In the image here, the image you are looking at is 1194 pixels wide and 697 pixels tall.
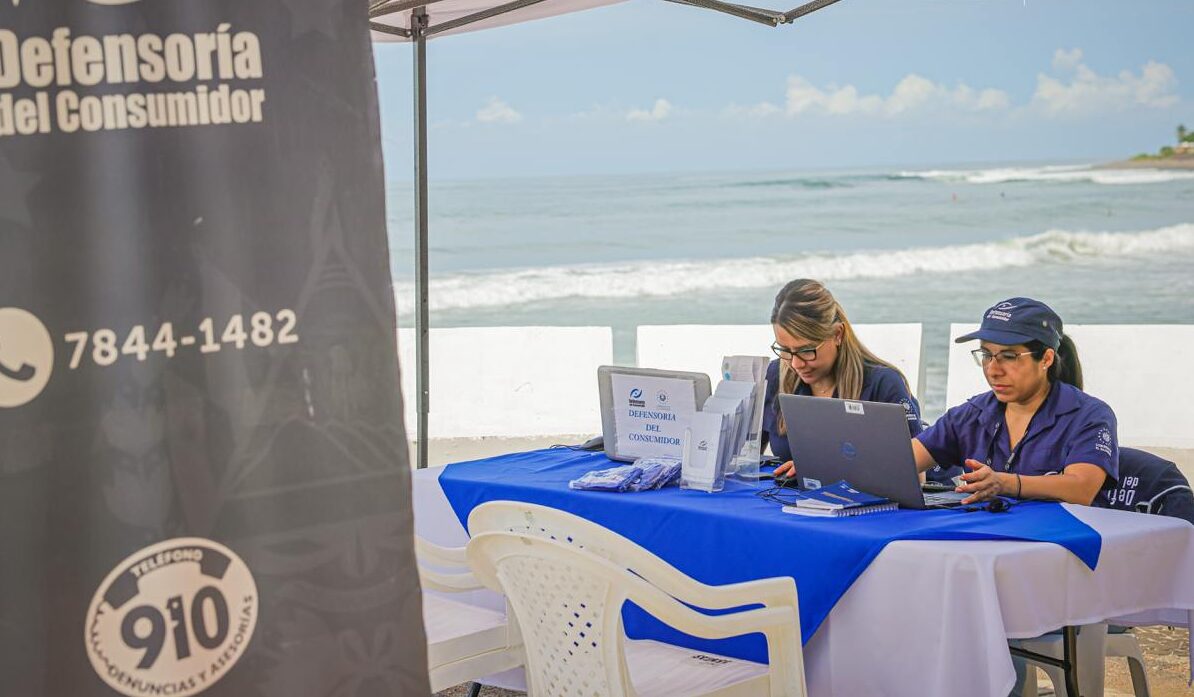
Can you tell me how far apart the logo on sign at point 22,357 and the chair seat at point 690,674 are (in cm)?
160

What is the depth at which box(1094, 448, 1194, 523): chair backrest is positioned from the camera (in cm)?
298

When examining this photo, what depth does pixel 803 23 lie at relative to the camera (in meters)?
26.9

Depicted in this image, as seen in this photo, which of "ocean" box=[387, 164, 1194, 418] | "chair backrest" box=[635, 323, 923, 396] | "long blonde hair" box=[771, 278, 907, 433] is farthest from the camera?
"ocean" box=[387, 164, 1194, 418]

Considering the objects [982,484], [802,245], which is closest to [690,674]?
[982,484]

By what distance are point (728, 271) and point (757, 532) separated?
961 inches

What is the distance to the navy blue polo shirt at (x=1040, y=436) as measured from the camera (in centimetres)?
299

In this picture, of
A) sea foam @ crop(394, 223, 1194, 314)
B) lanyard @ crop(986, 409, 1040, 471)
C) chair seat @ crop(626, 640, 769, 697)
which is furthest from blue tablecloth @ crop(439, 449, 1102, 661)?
sea foam @ crop(394, 223, 1194, 314)

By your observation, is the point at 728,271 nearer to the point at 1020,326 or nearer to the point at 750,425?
the point at 750,425

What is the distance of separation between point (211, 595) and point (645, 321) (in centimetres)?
2524

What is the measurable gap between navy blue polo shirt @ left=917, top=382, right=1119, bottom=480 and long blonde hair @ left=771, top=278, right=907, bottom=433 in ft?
1.23

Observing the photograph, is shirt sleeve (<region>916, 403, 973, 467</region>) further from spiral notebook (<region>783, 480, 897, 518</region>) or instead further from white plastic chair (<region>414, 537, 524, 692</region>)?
white plastic chair (<region>414, 537, 524, 692</region>)

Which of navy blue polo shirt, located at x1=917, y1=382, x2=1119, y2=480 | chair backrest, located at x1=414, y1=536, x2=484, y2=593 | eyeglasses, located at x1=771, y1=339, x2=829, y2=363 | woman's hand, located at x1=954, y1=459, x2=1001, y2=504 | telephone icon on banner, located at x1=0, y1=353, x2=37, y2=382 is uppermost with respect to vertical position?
telephone icon on banner, located at x1=0, y1=353, x2=37, y2=382

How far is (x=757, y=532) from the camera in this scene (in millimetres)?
2846

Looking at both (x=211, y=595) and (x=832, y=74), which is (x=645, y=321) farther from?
(x=211, y=595)
